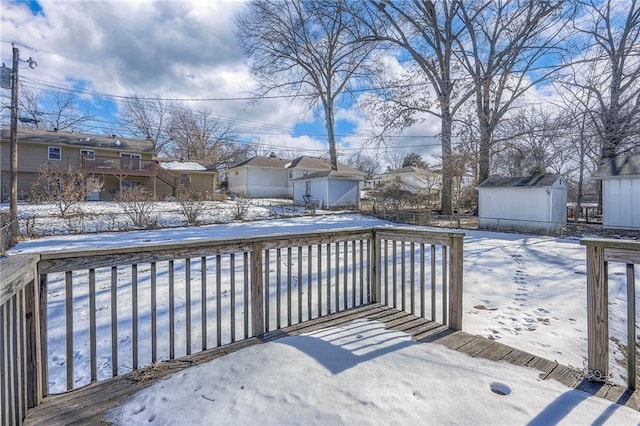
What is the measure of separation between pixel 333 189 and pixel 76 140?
17.8m

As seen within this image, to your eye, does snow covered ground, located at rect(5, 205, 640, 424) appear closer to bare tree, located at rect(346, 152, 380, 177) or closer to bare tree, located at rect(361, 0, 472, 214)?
bare tree, located at rect(361, 0, 472, 214)

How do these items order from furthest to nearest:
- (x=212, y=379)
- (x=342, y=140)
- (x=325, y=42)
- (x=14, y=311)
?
(x=342, y=140) < (x=325, y=42) < (x=212, y=379) < (x=14, y=311)

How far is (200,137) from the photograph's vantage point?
36.4 m

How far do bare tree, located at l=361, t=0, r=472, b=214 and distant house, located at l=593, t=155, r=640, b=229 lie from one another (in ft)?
22.1

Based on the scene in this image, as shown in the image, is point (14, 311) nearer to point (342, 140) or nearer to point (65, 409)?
point (65, 409)

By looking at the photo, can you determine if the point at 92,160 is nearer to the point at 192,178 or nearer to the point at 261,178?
the point at 192,178

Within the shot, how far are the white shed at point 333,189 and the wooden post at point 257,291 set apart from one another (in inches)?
764

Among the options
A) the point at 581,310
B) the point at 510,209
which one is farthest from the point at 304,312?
the point at 510,209

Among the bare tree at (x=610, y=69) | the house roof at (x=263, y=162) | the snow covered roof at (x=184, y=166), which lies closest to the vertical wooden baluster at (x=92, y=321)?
the bare tree at (x=610, y=69)

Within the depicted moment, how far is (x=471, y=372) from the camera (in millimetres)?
2248

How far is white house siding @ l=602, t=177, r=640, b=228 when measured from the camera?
13.0m

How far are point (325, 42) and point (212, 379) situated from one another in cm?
2510

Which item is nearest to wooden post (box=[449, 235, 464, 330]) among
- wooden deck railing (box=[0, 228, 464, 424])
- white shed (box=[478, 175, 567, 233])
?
wooden deck railing (box=[0, 228, 464, 424])

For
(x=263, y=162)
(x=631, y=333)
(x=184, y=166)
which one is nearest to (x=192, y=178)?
(x=184, y=166)
